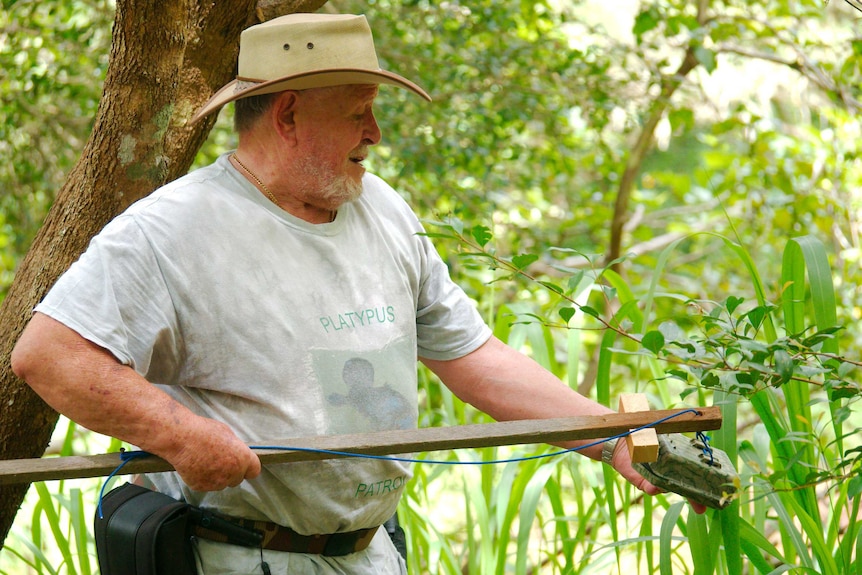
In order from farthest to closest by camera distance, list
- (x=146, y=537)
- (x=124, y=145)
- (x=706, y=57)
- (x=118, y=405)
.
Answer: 1. (x=706, y=57)
2. (x=124, y=145)
3. (x=146, y=537)
4. (x=118, y=405)

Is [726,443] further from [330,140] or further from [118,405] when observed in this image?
[118,405]

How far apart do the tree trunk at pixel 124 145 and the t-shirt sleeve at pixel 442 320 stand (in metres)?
0.62

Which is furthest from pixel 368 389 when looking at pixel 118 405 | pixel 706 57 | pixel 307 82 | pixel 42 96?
pixel 42 96

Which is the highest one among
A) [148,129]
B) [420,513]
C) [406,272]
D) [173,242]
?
[148,129]

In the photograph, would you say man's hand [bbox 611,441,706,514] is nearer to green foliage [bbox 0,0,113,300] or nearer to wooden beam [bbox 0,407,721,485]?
wooden beam [bbox 0,407,721,485]

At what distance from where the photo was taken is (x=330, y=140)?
6.14 feet

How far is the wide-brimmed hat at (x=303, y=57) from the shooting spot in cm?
181

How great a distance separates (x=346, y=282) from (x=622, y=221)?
2.78 metres

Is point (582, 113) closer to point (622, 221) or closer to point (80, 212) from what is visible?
point (622, 221)

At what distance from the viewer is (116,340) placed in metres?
1.56

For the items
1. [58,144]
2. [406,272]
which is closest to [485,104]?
[58,144]

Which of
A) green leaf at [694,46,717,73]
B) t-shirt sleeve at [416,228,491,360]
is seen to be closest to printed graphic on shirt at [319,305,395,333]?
t-shirt sleeve at [416,228,491,360]

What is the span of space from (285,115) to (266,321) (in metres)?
0.42

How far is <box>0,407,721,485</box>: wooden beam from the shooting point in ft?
5.15
